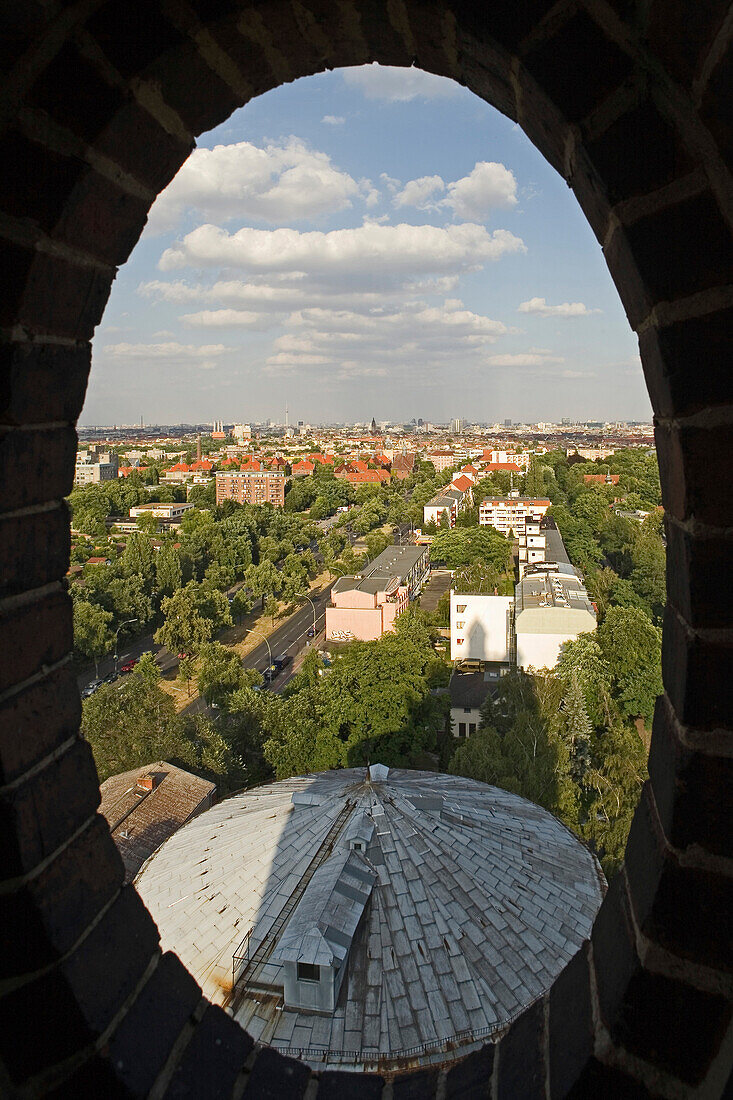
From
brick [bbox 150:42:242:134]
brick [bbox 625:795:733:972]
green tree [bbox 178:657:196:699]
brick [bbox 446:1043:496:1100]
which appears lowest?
green tree [bbox 178:657:196:699]

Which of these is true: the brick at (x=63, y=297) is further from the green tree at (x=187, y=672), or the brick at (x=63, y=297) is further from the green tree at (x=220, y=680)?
the green tree at (x=187, y=672)

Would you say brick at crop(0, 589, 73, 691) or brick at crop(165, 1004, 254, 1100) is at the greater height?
brick at crop(0, 589, 73, 691)

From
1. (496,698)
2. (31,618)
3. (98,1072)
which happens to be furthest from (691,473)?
(496,698)

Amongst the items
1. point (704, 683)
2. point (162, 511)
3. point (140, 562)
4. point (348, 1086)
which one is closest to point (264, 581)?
point (140, 562)

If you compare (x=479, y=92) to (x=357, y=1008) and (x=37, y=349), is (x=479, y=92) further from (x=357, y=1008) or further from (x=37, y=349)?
(x=357, y=1008)

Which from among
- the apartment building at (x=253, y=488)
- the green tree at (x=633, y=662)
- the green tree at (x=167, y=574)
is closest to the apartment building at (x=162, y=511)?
the apartment building at (x=253, y=488)

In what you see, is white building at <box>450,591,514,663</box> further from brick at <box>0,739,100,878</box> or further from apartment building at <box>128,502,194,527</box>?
apartment building at <box>128,502,194,527</box>

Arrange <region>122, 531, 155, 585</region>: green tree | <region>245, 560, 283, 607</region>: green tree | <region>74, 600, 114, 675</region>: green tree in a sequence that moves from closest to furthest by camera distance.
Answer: <region>74, 600, 114, 675</region>: green tree, <region>122, 531, 155, 585</region>: green tree, <region>245, 560, 283, 607</region>: green tree

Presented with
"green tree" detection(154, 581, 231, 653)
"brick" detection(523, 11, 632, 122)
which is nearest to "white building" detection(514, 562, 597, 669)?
"green tree" detection(154, 581, 231, 653)
